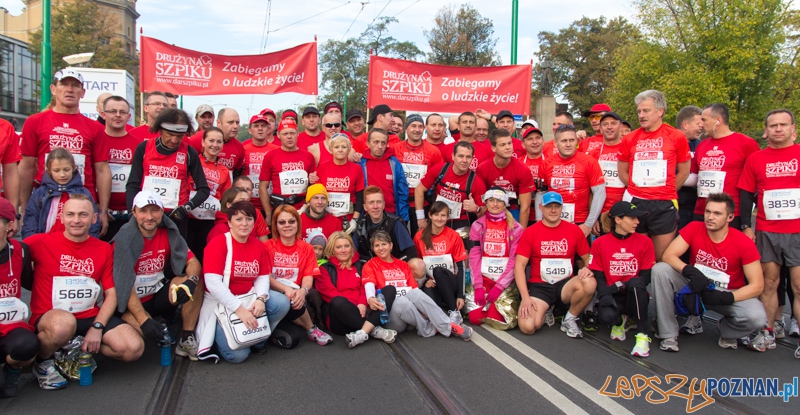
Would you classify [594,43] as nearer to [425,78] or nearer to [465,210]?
[425,78]

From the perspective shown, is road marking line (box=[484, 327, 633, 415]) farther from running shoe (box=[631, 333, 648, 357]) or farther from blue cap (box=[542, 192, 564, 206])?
blue cap (box=[542, 192, 564, 206])

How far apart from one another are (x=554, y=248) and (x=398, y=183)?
1927mm

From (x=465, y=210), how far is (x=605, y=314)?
1960mm

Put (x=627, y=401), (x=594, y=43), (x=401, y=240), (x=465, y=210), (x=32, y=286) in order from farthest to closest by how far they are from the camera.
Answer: (x=594, y=43) → (x=465, y=210) → (x=401, y=240) → (x=32, y=286) → (x=627, y=401)

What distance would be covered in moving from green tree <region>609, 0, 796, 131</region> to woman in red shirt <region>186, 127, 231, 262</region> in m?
25.1

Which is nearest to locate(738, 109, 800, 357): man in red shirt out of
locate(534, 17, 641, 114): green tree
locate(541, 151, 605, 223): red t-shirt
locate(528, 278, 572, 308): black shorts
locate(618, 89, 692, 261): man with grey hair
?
locate(618, 89, 692, 261): man with grey hair

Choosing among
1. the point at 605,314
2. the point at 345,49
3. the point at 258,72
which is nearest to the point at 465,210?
the point at 605,314

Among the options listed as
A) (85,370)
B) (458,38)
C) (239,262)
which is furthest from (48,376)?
(458,38)

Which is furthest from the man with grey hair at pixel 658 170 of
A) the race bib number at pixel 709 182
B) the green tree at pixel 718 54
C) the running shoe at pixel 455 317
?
the green tree at pixel 718 54

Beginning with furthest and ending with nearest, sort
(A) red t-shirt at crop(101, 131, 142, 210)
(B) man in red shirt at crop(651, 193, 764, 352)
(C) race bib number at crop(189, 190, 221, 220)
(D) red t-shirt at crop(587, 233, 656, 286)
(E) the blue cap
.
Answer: (C) race bib number at crop(189, 190, 221, 220) → (E) the blue cap → (A) red t-shirt at crop(101, 131, 142, 210) → (D) red t-shirt at crop(587, 233, 656, 286) → (B) man in red shirt at crop(651, 193, 764, 352)

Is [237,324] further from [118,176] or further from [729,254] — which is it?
[729,254]

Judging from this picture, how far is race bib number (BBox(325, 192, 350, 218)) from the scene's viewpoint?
20.1 ft

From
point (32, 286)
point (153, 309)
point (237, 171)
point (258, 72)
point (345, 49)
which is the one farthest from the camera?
point (345, 49)

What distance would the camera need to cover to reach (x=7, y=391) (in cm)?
371
